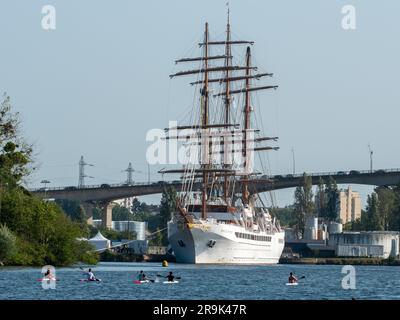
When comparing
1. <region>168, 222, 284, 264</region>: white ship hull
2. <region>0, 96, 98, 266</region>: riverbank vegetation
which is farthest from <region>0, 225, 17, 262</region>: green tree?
<region>168, 222, 284, 264</region>: white ship hull

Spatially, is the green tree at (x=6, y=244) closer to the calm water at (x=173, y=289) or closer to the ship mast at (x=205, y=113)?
the calm water at (x=173, y=289)

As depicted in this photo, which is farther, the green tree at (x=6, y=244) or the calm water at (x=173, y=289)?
the green tree at (x=6, y=244)

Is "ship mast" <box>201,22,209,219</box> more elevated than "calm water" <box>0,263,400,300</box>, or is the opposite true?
"ship mast" <box>201,22,209,219</box>

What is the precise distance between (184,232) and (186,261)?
17.3ft

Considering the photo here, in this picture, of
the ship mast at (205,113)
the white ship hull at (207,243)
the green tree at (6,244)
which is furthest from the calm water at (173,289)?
the ship mast at (205,113)

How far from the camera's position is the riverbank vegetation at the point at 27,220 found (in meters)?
116

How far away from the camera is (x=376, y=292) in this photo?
89875mm

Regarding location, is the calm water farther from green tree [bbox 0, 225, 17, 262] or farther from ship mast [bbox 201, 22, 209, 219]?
ship mast [bbox 201, 22, 209, 219]

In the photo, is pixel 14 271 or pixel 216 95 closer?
pixel 14 271

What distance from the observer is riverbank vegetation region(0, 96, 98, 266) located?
381ft
